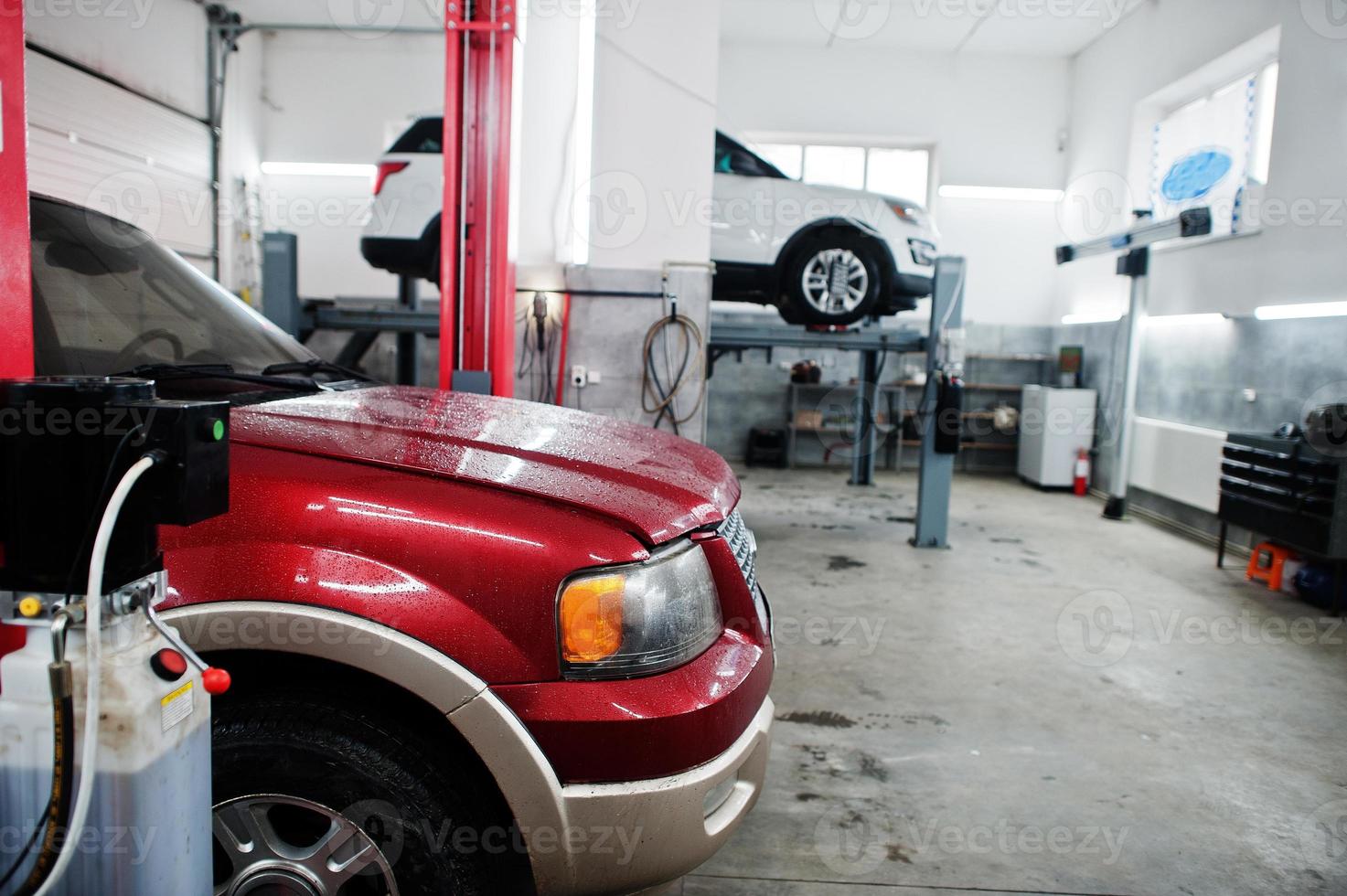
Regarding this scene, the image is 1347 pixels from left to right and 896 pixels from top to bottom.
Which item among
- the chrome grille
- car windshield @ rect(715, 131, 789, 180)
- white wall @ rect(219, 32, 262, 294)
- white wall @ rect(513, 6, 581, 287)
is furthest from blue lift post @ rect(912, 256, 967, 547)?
white wall @ rect(219, 32, 262, 294)

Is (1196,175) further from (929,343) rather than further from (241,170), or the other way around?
(241,170)

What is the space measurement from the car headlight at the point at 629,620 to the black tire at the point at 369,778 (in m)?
0.26

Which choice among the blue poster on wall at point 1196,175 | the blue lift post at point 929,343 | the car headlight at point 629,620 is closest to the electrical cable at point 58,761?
the car headlight at point 629,620

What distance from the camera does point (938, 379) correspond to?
19.6ft

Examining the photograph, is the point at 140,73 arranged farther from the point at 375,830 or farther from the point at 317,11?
the point at 375,830

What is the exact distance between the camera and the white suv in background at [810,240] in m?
6.11

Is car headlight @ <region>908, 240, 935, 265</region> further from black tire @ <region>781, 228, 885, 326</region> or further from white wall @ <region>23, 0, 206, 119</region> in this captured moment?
white wall @ <region>23, 0, 206, 119</region>

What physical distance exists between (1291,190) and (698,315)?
4460mm

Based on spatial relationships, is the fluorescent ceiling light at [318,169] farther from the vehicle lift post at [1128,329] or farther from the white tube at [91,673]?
the white tube at [91,673]

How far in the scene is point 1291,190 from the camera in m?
6.21

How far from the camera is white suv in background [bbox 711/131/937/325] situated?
20.0 ft

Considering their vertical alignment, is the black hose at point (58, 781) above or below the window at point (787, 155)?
below

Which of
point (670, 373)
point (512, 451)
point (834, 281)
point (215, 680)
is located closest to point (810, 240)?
point (834, 281)

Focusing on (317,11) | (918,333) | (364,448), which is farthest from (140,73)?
(364,448)
